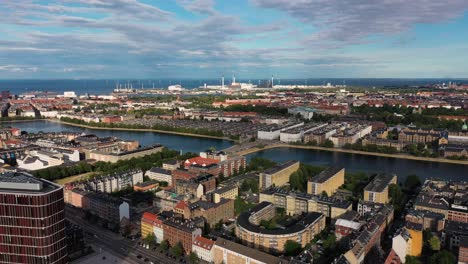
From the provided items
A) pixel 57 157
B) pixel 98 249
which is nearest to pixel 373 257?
pixel 98 249

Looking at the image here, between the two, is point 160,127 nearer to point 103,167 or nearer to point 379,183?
point 103,167

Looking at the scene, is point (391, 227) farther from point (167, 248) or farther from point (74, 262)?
point (74, 262)

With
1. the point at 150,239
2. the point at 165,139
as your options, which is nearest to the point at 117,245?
the point at 150,239

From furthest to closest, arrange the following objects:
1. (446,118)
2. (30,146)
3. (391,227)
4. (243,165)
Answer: (446,118) < (30,146) < (243,165) < (391,227)

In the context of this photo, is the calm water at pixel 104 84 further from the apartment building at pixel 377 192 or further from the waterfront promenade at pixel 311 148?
the apartment building at pixel 377 192

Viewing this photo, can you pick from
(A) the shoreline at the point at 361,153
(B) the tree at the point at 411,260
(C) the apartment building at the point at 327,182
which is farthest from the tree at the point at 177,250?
(A) the shoreline at the point at 361,153
